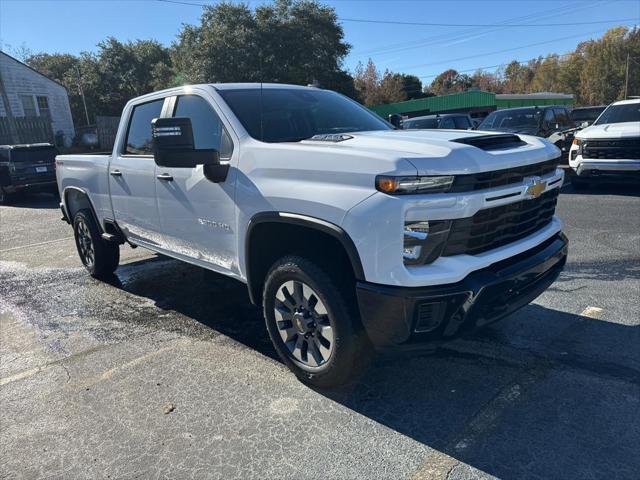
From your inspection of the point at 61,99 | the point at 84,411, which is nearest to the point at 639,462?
the point at 84,411

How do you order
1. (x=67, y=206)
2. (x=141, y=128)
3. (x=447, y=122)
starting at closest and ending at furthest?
1. (x=141, y=128)
2. (x=67, y=206)
3. (x=447, y=122)

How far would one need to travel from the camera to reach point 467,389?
3.17m

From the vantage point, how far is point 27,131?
22469 millimetres

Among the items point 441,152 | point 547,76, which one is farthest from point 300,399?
point 547,76

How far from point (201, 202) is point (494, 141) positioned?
213cm

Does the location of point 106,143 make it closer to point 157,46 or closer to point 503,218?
point 503,218

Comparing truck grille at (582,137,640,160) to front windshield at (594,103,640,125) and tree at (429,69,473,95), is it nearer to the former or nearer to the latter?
front windshield at (594,103,640,125)

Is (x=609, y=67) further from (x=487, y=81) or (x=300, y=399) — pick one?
(x=300, y=399)

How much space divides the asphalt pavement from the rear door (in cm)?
86

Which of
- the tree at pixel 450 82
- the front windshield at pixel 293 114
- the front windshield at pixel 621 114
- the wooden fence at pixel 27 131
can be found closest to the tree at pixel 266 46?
the wooden fence at pixel 27 131

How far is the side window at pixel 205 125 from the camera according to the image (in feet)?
11.9

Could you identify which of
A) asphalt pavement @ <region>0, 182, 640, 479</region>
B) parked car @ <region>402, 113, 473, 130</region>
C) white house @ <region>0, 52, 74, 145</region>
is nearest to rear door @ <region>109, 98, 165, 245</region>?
asphalt pavement @ <region>0, 182, 640, 479</region>

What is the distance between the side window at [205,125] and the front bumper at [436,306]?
5.19ft

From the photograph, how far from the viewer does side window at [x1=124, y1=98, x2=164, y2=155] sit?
4.66m
